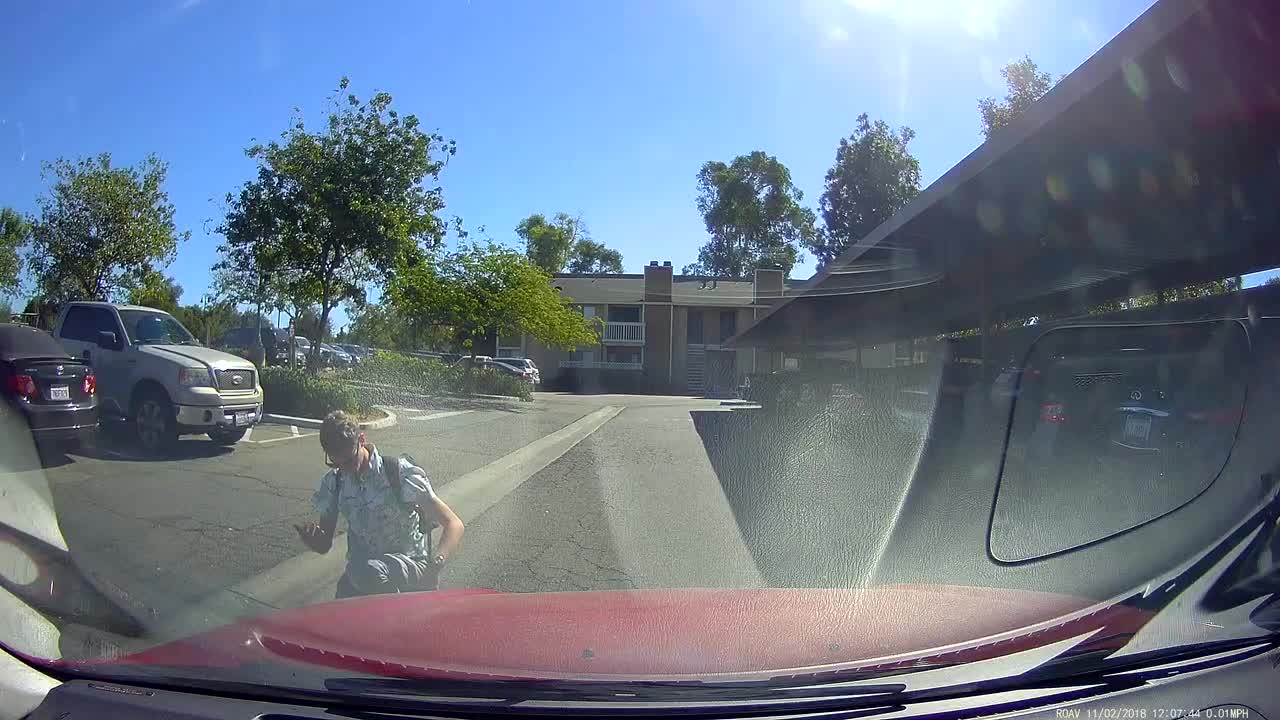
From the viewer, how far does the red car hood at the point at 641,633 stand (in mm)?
2391

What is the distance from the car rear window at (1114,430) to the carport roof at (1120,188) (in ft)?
7.67

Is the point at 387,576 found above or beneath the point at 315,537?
beneath

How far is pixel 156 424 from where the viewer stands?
10109mm

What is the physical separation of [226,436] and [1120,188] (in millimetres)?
12527

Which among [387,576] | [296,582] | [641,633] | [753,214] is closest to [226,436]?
[296,582]

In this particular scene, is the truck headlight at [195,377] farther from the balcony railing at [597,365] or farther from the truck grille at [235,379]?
the balcony railing at [597,365]

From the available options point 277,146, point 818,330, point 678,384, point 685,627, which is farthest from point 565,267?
point 685,627

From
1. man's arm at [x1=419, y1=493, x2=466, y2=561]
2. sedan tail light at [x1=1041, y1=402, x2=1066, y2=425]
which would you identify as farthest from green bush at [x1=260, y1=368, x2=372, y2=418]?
sedan tail light at [x1=1041, y1=402, x2=1066, y2=425]

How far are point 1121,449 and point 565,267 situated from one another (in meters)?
64.0

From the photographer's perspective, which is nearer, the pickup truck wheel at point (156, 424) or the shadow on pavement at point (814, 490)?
the shadow on pavement at point (814, 490)

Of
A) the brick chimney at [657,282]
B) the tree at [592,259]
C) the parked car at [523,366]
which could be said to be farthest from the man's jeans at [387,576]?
the tree at [592,259]

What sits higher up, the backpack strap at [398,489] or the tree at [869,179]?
the tree at [869,179]

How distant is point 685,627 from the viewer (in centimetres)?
278

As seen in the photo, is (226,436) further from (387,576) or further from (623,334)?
(623,334)
